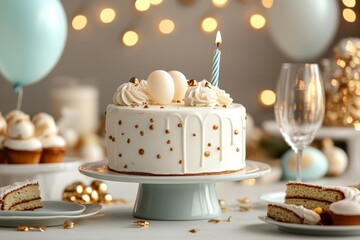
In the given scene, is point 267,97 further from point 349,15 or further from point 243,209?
point 243,209

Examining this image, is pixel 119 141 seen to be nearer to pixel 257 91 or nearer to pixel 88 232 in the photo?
pixel 88 232

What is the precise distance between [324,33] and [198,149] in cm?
200

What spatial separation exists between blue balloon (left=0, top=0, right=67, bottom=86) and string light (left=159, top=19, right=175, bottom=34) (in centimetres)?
135

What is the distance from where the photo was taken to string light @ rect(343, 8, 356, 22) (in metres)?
4.50

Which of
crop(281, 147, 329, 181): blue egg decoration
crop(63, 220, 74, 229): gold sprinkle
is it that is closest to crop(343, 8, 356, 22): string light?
crop(281, 147, 329, 181): blue egg decoration

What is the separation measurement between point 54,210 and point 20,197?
0.29ft

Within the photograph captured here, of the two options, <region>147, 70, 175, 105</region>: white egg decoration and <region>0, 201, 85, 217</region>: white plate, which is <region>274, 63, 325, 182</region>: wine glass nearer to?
<region>147, 70, 175, 105</region>: white egg decoration

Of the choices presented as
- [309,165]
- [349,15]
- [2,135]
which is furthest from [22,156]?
[349,15]

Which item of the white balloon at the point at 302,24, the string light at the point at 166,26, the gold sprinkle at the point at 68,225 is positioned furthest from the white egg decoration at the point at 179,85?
the string light at the point at 166,26

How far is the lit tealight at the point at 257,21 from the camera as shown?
15.1 feet

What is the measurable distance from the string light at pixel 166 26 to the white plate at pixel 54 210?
2.50 metres

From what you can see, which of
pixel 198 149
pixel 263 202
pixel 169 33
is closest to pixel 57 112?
pixel 169 33

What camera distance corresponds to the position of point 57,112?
4426mm

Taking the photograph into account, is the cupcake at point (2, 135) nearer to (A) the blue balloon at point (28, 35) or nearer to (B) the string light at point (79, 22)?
(A) the blue balloon at point (28, 35)
